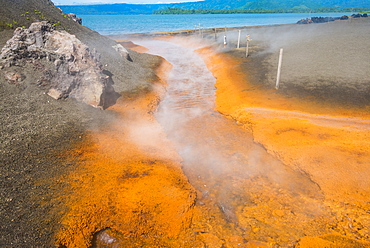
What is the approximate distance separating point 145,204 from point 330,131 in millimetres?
8782

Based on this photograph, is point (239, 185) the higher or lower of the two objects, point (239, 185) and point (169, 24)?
the lower

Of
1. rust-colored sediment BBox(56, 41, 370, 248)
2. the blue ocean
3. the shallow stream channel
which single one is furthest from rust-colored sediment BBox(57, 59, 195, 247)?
the blue ocean

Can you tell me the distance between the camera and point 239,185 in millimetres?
7801

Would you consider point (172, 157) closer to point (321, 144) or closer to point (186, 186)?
point (186, 186)

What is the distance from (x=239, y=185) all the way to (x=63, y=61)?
40.4 feet

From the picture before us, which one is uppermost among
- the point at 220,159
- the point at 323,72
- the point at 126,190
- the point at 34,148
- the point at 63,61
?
the point at 63,61

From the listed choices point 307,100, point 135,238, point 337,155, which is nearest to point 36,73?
point 135,238

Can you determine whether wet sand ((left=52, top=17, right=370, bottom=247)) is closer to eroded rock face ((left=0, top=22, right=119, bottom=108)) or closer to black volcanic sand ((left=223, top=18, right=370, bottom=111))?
black volcanic sand ((left=223, top=18, right=370, bottom=111))

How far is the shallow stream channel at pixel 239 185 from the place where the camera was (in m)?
6.04

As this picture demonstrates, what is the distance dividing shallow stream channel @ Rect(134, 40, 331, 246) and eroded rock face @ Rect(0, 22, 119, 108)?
399 centimetres

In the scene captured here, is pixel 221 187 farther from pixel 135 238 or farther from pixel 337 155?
pixel 337 155

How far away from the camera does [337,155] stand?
880cm

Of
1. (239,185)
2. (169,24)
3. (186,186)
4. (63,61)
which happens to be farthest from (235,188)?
(169,24)

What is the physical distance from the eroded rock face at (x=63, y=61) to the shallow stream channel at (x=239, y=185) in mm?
3992
